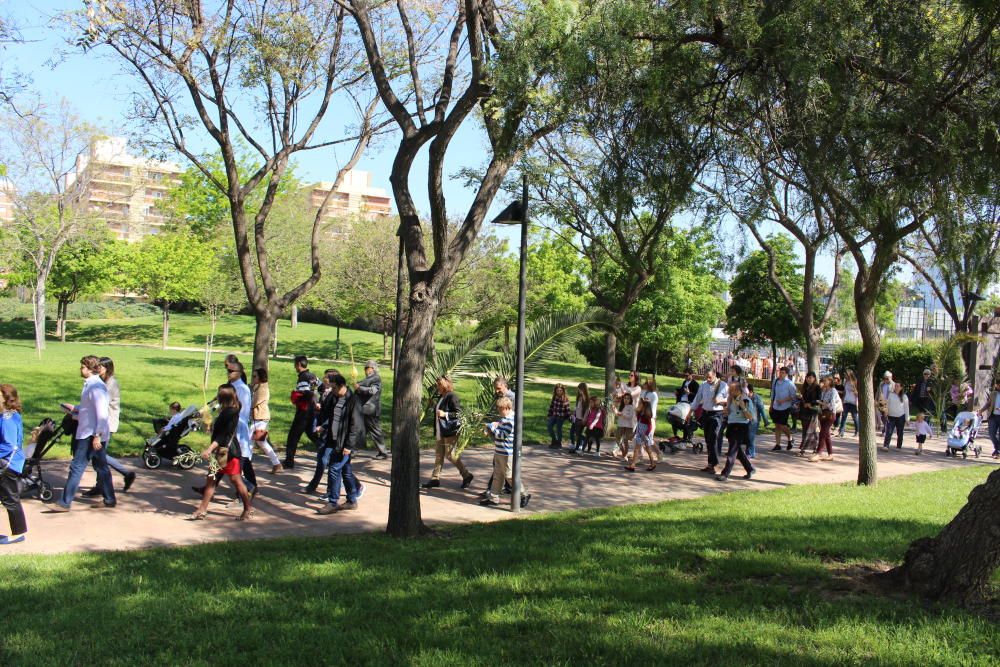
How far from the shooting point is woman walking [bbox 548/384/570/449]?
15.8 metres

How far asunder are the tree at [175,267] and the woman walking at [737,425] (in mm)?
31340

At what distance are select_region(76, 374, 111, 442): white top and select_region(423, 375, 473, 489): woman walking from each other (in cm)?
419

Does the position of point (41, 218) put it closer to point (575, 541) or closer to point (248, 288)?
point (248, 288)

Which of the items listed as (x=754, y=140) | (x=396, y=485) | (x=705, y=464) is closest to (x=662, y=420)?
(x=705, y=464)

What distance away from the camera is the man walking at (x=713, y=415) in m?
13.2

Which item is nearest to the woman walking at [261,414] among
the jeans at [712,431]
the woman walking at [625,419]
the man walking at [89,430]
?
the man walking at [89,430]

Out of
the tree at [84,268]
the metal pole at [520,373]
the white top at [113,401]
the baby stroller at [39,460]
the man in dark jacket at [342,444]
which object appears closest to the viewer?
the baby stroller at [39,460]

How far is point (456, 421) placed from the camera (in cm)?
1122

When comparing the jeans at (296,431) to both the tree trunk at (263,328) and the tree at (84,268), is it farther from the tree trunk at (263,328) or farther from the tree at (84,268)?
the tree at (84,268)

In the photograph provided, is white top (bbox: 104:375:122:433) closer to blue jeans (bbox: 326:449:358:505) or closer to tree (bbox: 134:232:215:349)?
blue jeans (bbox: 326:449:358:505)

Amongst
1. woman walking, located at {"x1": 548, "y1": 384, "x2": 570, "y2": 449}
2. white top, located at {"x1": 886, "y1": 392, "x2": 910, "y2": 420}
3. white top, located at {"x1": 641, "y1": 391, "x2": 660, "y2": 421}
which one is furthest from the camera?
white top, located at {"x1": 886, "y1": 392, "x2": 910, "y2": 420}

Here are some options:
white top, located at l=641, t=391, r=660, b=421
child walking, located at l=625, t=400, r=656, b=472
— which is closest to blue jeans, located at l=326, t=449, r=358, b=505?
child walking, located at l=625, t=400, r=656, b=472

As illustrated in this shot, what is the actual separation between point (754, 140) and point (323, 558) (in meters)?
6.77

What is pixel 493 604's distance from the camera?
5457 mm
